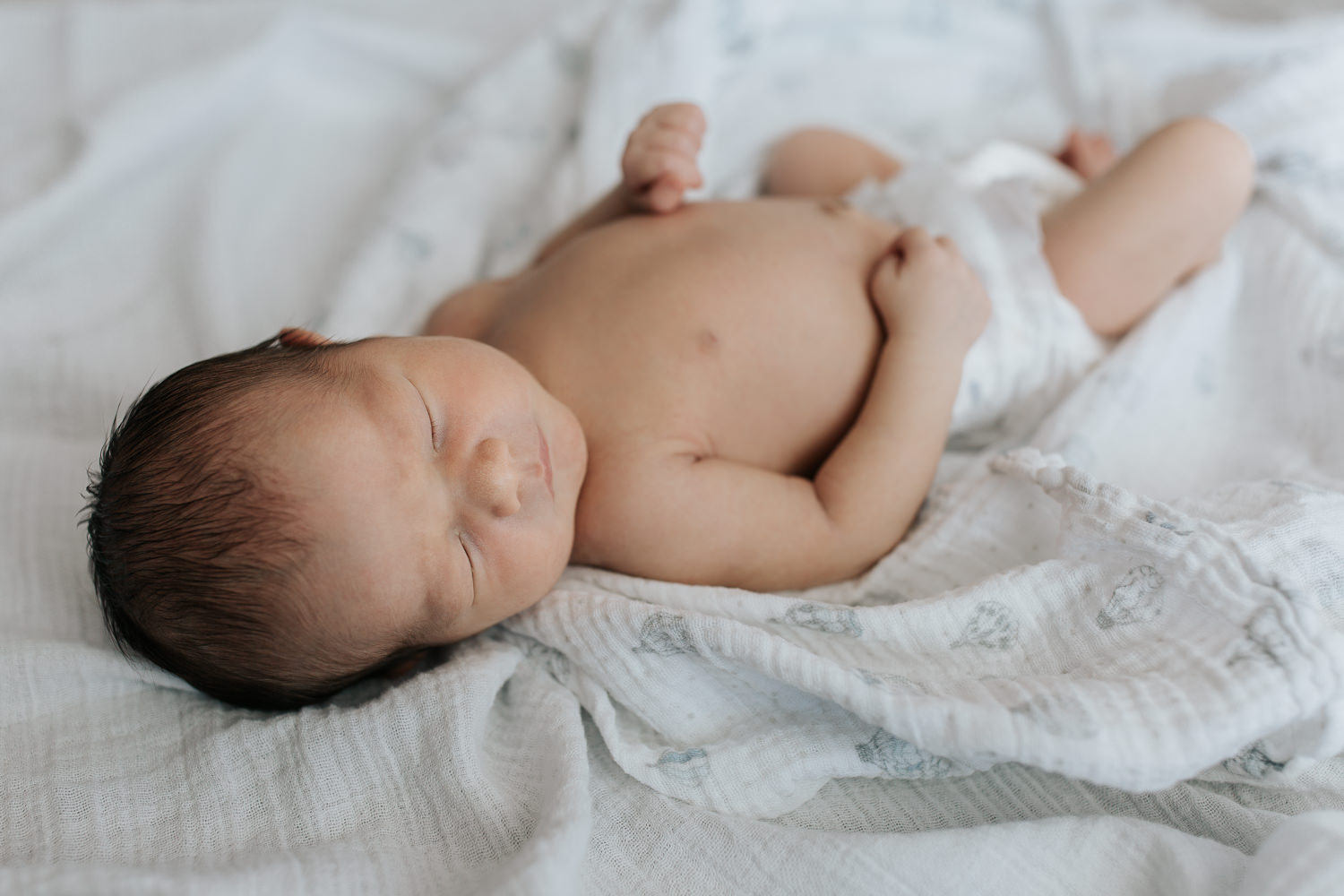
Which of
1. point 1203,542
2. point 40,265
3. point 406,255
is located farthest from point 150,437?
point 1203,542

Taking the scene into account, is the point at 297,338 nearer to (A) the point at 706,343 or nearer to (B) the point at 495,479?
(B) the point at 495,479

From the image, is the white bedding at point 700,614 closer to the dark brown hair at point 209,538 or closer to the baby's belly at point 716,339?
the dark brown hair at point 209,538

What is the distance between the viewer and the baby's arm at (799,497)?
3.16 ft

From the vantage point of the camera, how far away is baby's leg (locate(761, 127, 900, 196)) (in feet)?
4.56

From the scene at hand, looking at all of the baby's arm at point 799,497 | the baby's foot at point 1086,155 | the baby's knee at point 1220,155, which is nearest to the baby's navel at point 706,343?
the baby's arm at point 799,497

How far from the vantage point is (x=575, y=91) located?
5.04ft

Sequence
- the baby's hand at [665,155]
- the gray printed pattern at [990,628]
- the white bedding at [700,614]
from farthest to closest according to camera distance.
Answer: the baby's hand at [665,155] → the gray printed pattern at [990,628] → the white bedding at [700,614]

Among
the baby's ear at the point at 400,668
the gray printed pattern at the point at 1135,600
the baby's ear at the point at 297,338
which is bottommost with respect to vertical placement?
the baby's ear at the point at 400,668

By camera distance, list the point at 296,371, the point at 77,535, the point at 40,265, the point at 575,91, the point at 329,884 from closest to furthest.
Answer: the point at 329,884
the point at 296,371
the point at 77,535
the point at 40,265
the point at 575,91

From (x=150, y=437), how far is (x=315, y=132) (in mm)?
934

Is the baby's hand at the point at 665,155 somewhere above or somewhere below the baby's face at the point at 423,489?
above

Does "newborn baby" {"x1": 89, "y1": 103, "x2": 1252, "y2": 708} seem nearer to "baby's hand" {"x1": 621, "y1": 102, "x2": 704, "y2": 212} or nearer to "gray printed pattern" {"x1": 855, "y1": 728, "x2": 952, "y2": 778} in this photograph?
"baby's hand" {"x1": 621, "y1": 102, "x2": 704, "y2": 212}

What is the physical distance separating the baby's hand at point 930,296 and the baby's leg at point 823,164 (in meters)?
0.33

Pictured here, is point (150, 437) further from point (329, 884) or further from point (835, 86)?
point (835, 86)
